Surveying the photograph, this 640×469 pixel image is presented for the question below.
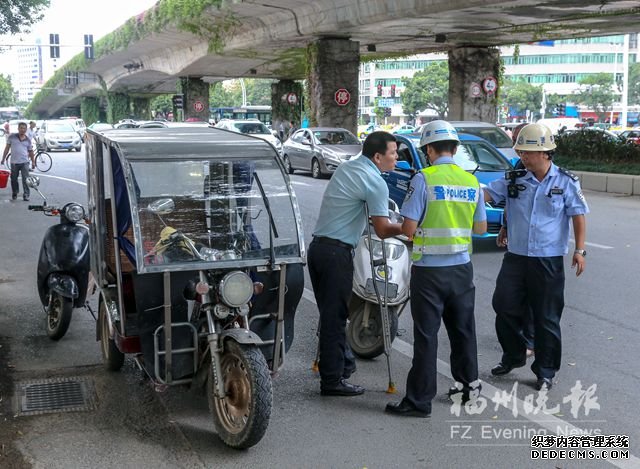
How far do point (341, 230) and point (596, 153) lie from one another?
18.5m

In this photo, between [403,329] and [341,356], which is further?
[403,329]

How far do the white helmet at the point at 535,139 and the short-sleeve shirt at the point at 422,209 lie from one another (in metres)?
0.68

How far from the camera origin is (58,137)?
40938mm

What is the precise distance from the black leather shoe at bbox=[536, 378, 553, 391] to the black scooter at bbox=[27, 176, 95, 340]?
3.77 meters

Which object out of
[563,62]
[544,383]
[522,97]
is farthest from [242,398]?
[563,62]

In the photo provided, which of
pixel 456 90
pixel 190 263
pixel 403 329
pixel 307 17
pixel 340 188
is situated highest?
pixel 307 17

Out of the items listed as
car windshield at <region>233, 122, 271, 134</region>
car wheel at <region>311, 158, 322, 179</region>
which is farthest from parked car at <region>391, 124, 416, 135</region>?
car windshield at <region>233, 122, 271, 134</region>

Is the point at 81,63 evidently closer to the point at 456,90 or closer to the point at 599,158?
the point at 456,90

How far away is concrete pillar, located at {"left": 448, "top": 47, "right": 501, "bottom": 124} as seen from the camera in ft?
96.3

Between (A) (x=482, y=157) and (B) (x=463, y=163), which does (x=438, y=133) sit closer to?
(B) (x=463, y=163)

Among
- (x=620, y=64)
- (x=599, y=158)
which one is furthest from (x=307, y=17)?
(x=620, y=64)

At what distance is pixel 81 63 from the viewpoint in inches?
2135

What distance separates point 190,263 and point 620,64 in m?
113

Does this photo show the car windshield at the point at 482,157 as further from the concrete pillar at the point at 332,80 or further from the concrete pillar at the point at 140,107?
the concrete pillar at the point at 140,107
